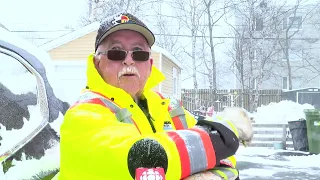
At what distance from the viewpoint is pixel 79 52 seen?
19.2 meters

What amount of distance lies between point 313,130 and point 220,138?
12.5 m

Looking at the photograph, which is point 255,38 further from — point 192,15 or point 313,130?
point 313,130

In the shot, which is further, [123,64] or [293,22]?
[293,22]

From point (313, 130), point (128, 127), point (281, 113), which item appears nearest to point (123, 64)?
point (128, 127)

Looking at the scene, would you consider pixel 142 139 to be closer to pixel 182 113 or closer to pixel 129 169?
pixel 129 169

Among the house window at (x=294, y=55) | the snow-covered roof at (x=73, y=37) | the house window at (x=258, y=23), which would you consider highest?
the house window at (x=258, y=23)

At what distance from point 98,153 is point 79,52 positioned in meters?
18.2

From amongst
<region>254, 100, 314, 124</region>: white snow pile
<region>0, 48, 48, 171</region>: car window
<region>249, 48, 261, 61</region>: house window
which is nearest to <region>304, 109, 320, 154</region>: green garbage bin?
<region>254, 100, 314, 124</region>: white snow pile

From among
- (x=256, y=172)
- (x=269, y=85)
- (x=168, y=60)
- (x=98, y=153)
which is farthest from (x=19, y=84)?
(x=269, y=85)

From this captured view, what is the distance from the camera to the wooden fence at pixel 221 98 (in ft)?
108

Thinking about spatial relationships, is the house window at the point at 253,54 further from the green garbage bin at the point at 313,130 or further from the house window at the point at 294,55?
the green garbage bin at the point at 313,130

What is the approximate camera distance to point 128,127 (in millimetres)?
1421

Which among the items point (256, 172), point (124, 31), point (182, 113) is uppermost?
point (124, 31)

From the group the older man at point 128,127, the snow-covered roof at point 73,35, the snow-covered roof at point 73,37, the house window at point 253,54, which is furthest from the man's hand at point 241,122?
the house window at point 253,54
